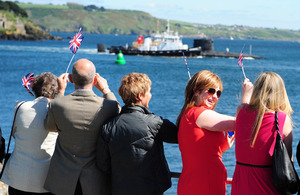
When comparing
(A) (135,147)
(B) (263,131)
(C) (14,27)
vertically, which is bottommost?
(C) (14,27)

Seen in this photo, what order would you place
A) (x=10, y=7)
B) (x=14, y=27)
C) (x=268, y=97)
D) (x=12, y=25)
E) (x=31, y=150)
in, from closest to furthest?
(x=268, y=97) < (x=31, y=150) < (x=14, y=27) < (x=12, y=25) < (x=10, y=7)

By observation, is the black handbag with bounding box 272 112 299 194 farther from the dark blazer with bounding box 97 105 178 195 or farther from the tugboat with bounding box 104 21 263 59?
the tugboat with bounding box 104 21 263 59

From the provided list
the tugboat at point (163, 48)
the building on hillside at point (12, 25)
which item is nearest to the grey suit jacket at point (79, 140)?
the tugboat at point (163, 48)

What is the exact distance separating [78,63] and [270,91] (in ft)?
4.17

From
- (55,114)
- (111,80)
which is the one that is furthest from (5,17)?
(55,114)

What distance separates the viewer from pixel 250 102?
2973 millimetres

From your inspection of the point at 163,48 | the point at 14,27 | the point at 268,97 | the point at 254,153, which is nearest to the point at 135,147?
the point at 254,153

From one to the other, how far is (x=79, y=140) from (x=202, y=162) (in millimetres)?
846

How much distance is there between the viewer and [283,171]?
2.77 metres

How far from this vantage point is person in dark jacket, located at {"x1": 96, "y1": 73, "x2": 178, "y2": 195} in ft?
10.5

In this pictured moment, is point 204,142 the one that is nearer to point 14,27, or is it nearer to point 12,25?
point 14,27

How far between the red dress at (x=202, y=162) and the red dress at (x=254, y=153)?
0.14 metres

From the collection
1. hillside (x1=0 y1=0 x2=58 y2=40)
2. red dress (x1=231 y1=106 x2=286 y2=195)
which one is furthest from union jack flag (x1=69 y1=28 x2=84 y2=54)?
hillside (x1=0 y1=0 x2=58 y2=40)

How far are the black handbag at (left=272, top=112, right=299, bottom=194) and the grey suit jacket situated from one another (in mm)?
1151
